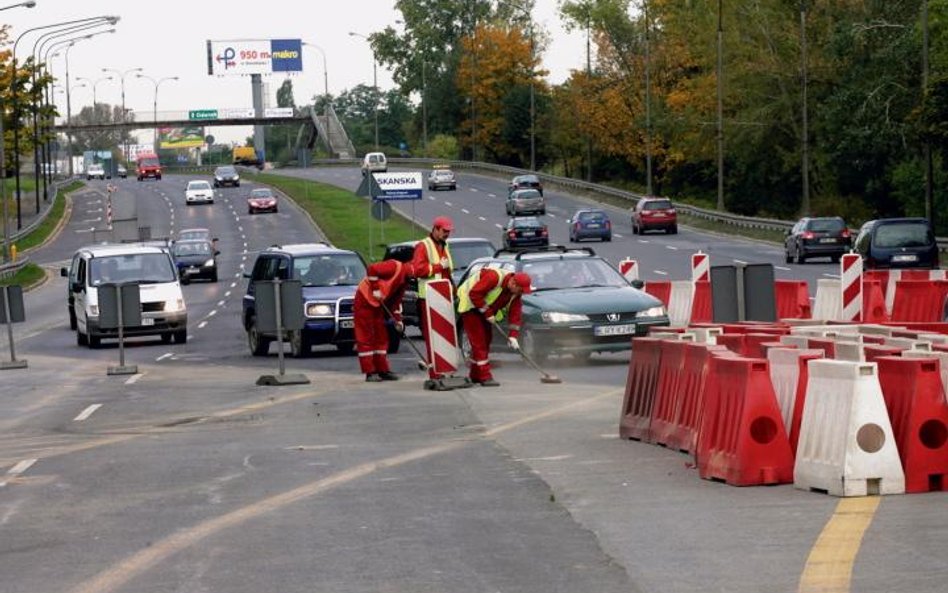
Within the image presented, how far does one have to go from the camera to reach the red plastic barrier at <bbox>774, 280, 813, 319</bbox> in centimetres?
2831

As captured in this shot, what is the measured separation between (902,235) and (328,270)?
22.1m

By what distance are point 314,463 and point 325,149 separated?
15965cm

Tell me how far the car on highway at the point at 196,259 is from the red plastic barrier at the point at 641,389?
48.9 meters

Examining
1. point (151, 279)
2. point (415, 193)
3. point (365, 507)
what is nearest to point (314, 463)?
point (365, 507)

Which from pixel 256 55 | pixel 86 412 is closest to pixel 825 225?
pixel 86 412

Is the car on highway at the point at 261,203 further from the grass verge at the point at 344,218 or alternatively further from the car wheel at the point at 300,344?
the car wheel at the point at 300,344

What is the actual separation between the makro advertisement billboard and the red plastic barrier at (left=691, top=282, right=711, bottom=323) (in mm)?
147444

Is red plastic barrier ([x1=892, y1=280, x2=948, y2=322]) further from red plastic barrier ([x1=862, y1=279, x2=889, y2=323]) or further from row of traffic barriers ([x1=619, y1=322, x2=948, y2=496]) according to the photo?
row of traffic barriers ([x1=619, y1=322, x2=948, y2=496])

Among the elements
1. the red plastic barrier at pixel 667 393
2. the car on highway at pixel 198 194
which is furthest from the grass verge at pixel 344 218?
the red plastic barrier at pixel 667 393

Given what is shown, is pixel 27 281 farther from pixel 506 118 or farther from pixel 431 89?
pixel 431 89

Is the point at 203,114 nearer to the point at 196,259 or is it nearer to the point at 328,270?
the point at 196,259

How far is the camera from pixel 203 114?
178 metres

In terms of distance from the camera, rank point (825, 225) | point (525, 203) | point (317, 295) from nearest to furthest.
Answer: point (317, 295) < point (825, 225) < point (525, 203)

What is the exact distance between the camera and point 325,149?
172 m
